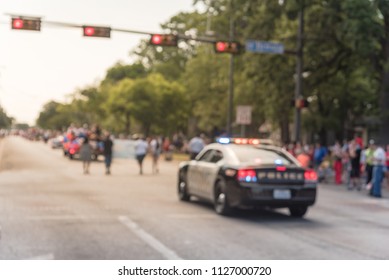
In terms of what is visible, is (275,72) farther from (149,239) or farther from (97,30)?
(149,239)

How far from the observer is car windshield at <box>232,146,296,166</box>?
12.2 m

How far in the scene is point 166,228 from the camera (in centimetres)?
1041

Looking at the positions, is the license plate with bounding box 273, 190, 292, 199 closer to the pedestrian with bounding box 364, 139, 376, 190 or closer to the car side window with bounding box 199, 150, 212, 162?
the car side window with bounding box 199, 150, 212, 162

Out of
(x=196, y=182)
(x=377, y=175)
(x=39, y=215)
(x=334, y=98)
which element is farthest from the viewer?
(x=334, y=98)

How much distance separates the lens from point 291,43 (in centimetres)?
3030

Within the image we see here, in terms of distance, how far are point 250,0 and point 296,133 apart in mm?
5933

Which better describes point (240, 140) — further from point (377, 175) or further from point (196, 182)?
point (377, 175)

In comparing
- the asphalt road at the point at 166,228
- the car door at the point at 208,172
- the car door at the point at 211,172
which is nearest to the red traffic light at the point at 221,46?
→ the asphalt road at the point at 166,228

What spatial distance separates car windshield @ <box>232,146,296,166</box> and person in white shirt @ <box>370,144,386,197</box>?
21.5 feet

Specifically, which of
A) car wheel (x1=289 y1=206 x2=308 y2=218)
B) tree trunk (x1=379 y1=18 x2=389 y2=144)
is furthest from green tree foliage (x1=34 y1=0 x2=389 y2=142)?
car wheel (x1=289 y1=206 x2=308 y2=218)

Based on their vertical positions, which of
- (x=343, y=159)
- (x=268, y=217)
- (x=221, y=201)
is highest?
(x=343, y=159)

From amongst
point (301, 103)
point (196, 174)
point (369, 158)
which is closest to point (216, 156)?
point (196, 174)

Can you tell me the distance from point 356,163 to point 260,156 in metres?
9.61
